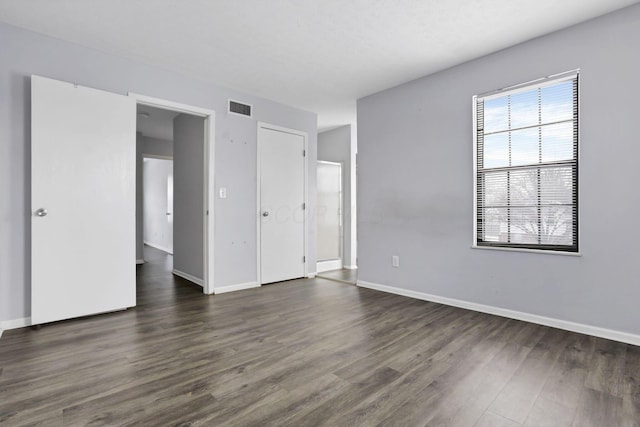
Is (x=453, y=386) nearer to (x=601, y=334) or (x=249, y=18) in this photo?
(x=601, y=334)

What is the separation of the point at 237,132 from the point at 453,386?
358cm

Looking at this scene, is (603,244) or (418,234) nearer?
(603,244)

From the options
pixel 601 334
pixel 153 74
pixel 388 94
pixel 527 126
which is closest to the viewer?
pixel 601 334

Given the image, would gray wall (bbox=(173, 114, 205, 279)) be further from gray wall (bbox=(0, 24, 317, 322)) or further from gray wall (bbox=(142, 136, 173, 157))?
gray wall (bbox=(142, 136, 173, 157))

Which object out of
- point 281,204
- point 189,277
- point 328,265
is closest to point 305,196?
point 281,204

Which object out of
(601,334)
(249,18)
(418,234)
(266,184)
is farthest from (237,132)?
(601,334)

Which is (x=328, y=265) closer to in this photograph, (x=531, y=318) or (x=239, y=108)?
(x=239, y=108)

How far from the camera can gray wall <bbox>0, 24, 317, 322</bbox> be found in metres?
2.67

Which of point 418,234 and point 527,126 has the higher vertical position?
point 527,126

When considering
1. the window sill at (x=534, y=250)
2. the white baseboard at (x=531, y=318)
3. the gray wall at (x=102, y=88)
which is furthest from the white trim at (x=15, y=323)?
the window sill at (x=534, y=250)

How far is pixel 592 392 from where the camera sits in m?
1.75

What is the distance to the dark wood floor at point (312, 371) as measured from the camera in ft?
5.08

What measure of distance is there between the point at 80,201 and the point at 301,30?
250 centimetres

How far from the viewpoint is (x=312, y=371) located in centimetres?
Answer: 197
